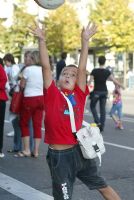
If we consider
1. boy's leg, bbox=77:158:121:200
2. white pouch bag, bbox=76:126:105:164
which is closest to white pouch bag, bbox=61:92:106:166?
white pouch bag, bbox=76:126:105:164

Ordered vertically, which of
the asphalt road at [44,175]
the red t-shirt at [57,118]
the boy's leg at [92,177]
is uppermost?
the red t-shirt at [57,118]

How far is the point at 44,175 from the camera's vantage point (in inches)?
288

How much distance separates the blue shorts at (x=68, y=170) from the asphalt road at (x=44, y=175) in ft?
5.08

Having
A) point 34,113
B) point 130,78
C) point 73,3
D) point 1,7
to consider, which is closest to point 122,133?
point 34,113

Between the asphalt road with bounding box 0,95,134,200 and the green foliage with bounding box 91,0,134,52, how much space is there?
25.1 metres

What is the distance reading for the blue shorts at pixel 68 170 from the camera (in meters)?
4.41

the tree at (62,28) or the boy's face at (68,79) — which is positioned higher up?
the tree at (62,28)

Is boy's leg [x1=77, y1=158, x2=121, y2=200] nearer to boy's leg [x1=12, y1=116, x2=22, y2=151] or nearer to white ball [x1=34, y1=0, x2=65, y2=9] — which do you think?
white ball [x1=34, y1=0, x2=65, y2=9]

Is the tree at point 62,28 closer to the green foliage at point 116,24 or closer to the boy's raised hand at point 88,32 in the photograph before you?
the green foliage at point 116,24

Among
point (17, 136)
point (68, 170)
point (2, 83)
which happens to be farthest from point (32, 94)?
point (68, 170)

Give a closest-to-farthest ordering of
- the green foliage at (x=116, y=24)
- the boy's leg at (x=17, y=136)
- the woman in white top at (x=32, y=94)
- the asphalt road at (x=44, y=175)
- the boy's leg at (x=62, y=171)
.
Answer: the boy's leg at (x=62, y=171), the asphalt road at (x=44, y=175), the woman in white top at (x=32, y=94), the boy's leg at (x=17, y=136), the green foliage at (x=116, y=24)

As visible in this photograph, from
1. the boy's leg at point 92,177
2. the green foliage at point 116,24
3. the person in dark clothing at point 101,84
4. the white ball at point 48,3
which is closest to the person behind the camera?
the boy's leg at point 92,177

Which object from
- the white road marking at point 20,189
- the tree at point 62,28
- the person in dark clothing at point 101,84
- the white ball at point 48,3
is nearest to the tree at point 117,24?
the tree at point 62,28

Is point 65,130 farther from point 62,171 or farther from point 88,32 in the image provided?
point 88,32
